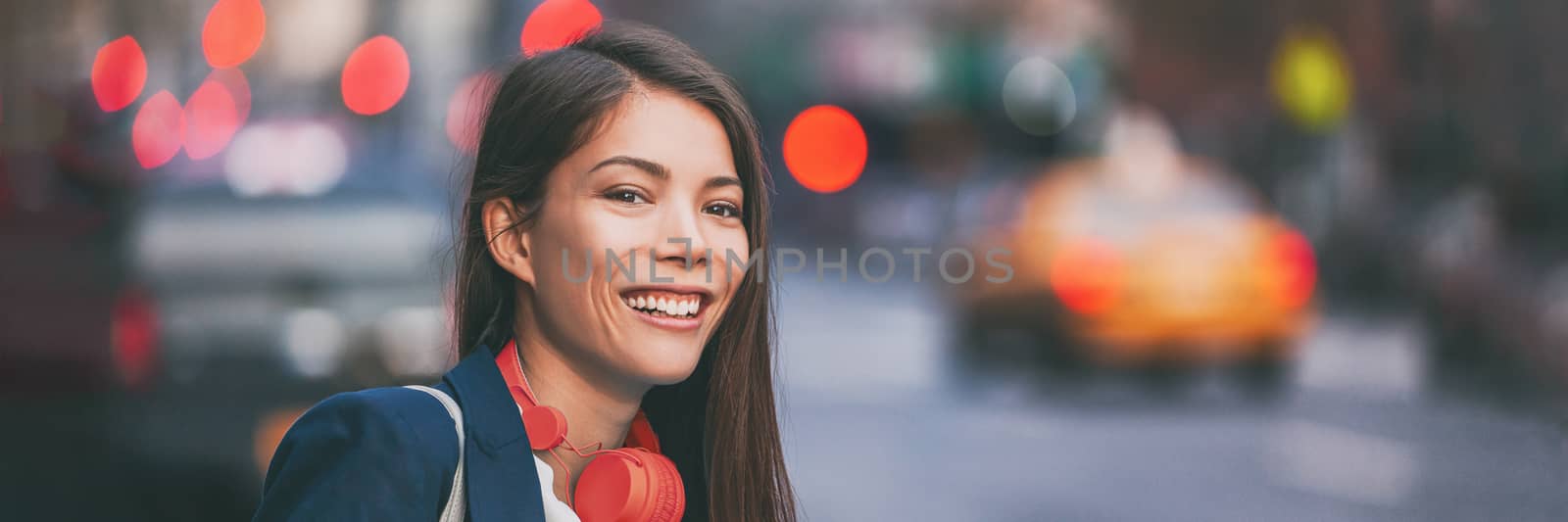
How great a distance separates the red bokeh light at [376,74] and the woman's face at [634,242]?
62.3ft

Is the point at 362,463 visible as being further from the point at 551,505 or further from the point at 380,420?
the point at 551,505

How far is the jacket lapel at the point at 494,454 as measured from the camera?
5.81 ft

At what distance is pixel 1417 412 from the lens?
1189 cm

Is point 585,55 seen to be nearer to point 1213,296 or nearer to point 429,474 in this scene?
point 429,474

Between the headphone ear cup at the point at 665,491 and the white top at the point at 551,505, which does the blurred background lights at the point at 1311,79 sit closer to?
the headphone ear cup at the point at 665,491

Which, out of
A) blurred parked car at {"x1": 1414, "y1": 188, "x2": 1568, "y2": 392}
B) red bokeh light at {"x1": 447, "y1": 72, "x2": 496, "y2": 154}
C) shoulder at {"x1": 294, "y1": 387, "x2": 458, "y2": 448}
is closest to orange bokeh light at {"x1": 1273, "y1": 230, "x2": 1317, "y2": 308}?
blurred parked car at {"x1": 1414, "y1": 188, "x2": 1568, "y2": 392}

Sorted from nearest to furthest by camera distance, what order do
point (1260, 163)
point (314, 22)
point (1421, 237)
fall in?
1. point (1421, 237)
2. point (1260, 163)
3. point (314, 22)

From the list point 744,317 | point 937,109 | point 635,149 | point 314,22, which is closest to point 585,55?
point 635,149

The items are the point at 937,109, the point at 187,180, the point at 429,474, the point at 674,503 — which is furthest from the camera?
the point at 937,109

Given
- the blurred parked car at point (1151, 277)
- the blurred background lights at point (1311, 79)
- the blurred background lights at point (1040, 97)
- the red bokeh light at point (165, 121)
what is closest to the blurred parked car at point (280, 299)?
the blurred parked car at point (1151, 277)

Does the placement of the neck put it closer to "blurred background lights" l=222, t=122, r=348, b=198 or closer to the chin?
the chin

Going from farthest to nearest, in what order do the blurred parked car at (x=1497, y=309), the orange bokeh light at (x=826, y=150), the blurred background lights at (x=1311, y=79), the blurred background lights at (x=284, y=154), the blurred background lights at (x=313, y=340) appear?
the orange bokeh light at (x=826, y=150) → the blurred background lights at (x=1311, y=79) → the blurred background lights at (x=284, y=154) → the blurred parked car at (x=1497, y=309) → the blurred background lights at (x=313, y=340)

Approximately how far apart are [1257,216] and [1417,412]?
175 centimetres

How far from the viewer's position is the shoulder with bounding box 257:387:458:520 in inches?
66.4
